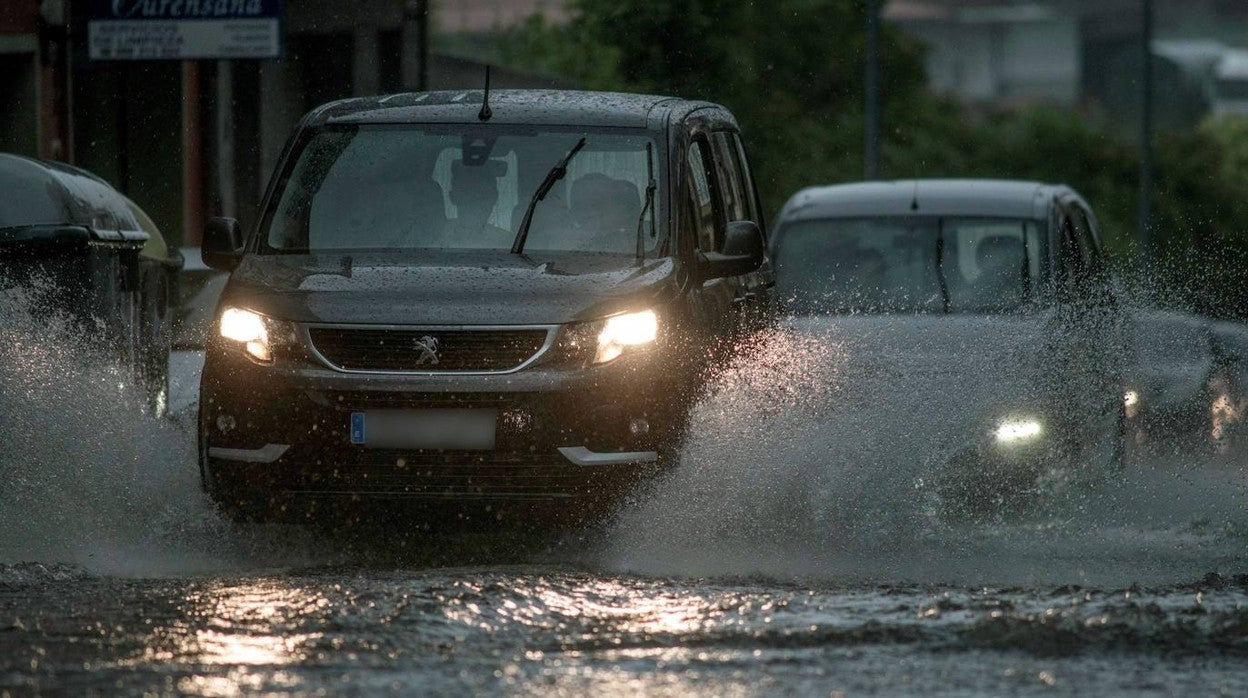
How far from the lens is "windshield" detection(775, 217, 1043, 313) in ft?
34.2

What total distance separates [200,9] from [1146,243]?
70.1ft

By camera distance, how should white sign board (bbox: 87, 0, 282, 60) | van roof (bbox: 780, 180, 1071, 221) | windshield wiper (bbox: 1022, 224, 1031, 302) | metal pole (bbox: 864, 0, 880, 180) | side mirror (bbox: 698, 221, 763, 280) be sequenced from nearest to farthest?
side mirror (bbox: 698, 221, 763, 280)
windshield wiper (bbox: 1022, 224, 1031, 302)
van roof (bbox: 780, 180, 1071, 221)
white sign board (bbox: 87, 0, 282, 60)
metal pole (bbox: 864, 0, 880, 180)

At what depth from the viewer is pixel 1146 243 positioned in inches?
1433

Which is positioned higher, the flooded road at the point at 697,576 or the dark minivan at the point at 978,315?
the dark minivan at the point at 978,315

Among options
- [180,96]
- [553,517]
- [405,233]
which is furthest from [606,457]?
[180,96]

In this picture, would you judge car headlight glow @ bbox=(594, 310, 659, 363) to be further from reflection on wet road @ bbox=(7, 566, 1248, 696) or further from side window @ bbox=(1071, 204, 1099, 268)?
side window @ bbox=(1071, 204, 1099, 268)

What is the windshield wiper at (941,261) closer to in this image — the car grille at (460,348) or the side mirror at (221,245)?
the car grille at (460,348)

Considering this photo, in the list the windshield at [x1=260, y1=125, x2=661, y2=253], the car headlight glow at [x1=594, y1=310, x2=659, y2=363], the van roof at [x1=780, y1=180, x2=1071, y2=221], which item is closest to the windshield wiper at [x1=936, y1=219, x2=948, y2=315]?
the van roof at [x1=780, y1=180, x2=1071, y2=221]

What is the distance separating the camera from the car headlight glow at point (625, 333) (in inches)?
307

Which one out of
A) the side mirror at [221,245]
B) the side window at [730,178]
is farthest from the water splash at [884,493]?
the side mirror at [221,245]

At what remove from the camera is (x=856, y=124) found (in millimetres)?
53594

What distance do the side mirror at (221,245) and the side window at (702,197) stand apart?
175cm

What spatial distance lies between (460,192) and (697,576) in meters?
1.97

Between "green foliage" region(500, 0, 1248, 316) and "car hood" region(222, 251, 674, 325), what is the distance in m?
21.8
